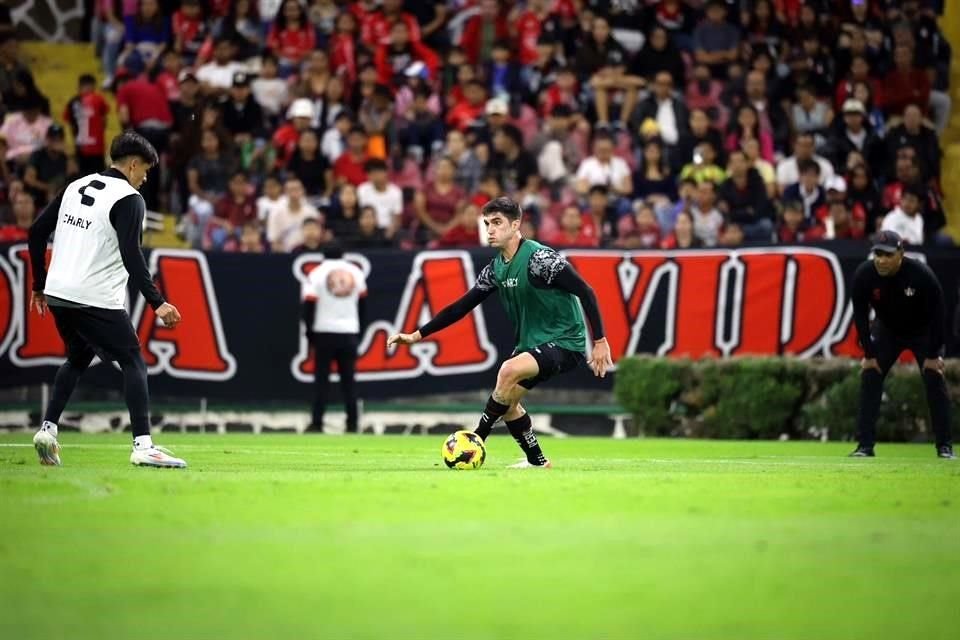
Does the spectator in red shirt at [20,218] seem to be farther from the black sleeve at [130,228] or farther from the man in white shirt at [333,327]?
the black sleeve at [130,228]

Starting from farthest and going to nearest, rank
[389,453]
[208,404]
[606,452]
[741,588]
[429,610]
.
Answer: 1. [208,404]
2. [606,452]
3. [389,453]
4. [741,588]
5. [429,610]

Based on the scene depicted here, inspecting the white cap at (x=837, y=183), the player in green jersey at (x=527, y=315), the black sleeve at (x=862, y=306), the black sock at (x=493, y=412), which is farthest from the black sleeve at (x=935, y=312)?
the white cap at (x=837, y=183)

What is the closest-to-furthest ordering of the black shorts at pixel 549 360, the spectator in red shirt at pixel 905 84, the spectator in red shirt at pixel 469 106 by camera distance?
1. the black shorts at pixel 549 360
2. the spectator in red shirt at pixel 469 106
3. the spectator in red shirt at pixel 905 84

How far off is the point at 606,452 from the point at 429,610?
34.9 feet

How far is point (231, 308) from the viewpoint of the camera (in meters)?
22.6

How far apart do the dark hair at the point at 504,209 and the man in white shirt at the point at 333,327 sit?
29.8ft

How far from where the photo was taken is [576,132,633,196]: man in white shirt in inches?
969

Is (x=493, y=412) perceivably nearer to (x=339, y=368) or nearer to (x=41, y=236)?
(x=41, y=236)

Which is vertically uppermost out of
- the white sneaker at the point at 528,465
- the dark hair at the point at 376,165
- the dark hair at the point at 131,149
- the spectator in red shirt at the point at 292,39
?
the spectator in red shirt at the point at 292,39

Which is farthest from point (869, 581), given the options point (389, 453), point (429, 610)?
point (389, 453)

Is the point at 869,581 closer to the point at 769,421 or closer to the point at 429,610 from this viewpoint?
the point at 429,610

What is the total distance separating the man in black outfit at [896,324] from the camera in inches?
615

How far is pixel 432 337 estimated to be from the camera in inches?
893

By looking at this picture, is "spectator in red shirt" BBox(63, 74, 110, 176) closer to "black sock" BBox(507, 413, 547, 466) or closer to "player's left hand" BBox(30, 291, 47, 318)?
"player's left hand" BBox(30, 291, 47, 318)
